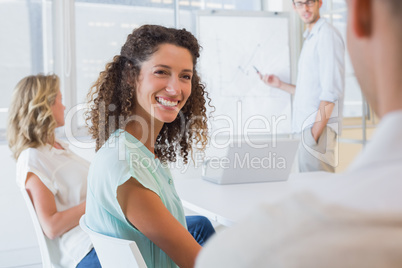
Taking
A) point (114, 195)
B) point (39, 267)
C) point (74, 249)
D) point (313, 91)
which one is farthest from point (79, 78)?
point (114, 195)

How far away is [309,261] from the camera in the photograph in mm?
349

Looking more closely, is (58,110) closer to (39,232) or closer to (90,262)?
(39,232)

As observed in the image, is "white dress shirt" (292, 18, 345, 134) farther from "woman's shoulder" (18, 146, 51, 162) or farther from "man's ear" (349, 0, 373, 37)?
"man's ear" (349, 0, 373, 37)

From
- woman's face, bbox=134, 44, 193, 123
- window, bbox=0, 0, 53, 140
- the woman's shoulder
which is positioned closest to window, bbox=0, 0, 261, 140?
window, bbox=0, 0, 53, 140

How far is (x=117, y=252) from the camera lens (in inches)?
43.5

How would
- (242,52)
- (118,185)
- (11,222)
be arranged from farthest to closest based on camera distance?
(242,52) < (11,222) < (118,185)

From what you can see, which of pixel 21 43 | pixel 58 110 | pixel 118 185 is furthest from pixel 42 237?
pixel 21 43

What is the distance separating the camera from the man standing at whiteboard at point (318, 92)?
330cm

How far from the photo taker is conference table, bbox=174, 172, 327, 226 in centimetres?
167

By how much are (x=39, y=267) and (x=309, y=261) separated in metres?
3.45

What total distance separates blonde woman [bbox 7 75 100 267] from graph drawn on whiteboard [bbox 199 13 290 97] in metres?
1.94

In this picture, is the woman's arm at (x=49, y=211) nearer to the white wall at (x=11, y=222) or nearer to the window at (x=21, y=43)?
the white wall at (x=11, y=222)

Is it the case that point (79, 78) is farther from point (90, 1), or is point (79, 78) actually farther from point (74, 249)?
point (74, 249)

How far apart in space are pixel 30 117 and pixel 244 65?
7.76ft
